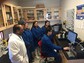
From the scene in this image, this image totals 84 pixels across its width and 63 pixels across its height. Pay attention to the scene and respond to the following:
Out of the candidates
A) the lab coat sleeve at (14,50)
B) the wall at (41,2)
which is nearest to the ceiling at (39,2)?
the wall at (41,2)

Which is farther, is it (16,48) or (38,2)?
(38,2)

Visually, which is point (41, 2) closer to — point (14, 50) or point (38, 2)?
point (38, 2)

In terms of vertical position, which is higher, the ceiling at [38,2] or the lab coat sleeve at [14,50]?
the ceiling at [38,2]

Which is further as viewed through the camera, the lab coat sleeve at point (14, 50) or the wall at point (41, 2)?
the wall at point (41, 2)

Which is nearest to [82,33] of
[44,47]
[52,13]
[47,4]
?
[44,47]

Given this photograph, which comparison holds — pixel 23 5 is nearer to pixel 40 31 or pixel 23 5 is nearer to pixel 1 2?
pixel 40 31

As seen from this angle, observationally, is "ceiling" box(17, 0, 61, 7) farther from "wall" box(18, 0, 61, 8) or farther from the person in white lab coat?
the person in white lab coat

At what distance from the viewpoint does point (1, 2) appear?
2438mm

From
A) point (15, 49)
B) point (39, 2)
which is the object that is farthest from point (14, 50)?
point (39, 2)

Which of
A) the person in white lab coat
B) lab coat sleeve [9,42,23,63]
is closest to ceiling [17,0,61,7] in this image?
the person in white lab coat

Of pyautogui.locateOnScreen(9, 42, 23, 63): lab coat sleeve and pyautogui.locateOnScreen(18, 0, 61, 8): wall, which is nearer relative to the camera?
pyautogui.locateOnScreen(9, 42, 23, 63): lab coat sleeve

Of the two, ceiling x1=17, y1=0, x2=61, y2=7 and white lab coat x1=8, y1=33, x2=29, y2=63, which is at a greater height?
ceiling x1=17, y1=0, x2=61, y2=7

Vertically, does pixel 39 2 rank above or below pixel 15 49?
above

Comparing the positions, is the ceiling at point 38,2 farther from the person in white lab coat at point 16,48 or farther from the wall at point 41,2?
the person in white lab coat at point 16,48
